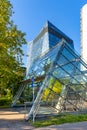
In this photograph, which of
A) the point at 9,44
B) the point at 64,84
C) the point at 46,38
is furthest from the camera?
the point at 46,38

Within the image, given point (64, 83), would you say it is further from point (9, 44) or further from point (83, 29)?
point (83, 29)

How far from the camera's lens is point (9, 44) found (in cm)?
2614

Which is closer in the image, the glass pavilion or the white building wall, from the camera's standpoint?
the glass pavilion

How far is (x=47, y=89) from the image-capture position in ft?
69.7

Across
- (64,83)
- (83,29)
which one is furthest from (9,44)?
(83,29)

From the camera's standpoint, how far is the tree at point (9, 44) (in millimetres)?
24953

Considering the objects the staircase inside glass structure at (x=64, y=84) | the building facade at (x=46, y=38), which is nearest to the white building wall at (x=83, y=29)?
the building facade at (x=46, y=38)

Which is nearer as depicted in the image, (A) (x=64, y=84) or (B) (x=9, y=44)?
(A) (x=64, y=84)

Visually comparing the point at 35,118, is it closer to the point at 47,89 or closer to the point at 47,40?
the point at 47,89

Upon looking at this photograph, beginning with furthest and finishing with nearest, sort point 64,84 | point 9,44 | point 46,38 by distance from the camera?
point 46,38 < point 9,44 < point 64,84

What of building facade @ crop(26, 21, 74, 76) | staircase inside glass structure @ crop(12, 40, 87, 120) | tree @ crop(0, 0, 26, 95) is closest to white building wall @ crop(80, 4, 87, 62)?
building facade @ crop(26, 21, 74, 76)

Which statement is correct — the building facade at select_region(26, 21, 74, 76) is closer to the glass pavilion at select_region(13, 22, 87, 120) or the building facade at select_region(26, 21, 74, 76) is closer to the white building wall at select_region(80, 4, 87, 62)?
the white building wall at select_region(80, 4, 87, 62)

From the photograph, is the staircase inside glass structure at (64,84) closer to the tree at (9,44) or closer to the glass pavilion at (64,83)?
the glass pavilion at (64,83)

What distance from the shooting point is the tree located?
24953mm
